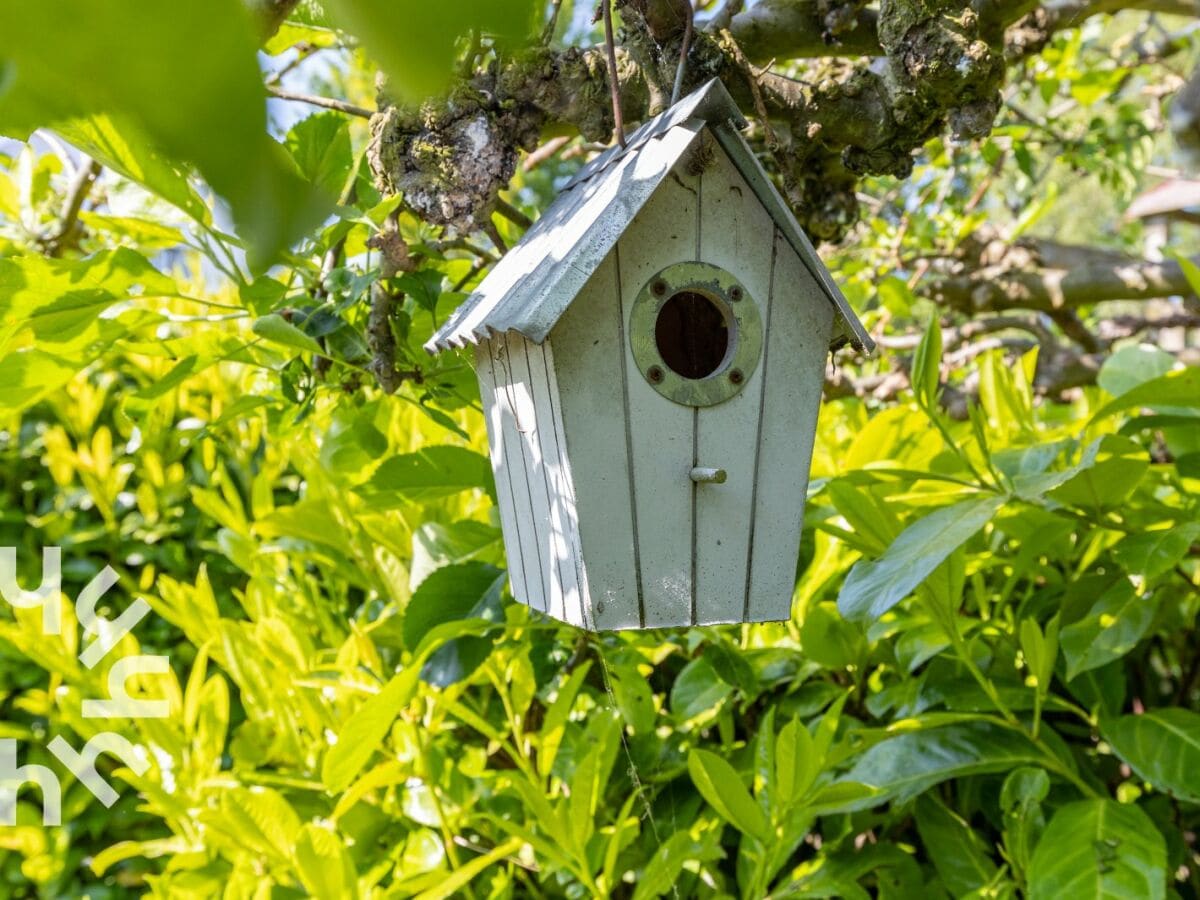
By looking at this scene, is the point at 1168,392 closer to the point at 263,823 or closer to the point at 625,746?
the point at 625,746

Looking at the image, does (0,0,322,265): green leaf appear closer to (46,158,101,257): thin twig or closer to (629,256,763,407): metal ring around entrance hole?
(629,256,763,407): metal ring around entrance hole

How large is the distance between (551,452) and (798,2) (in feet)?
1.71

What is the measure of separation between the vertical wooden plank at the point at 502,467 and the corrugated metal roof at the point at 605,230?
73 millimetres

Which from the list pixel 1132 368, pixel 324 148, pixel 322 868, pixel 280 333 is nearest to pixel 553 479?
pixel 280 333

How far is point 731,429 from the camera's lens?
905 mm

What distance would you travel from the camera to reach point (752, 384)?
0.91 m

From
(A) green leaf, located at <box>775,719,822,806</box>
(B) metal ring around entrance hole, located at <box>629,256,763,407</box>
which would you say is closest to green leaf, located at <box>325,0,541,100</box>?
(B) metal ring around entrance hole, located at <box>629,256,763,407</box>

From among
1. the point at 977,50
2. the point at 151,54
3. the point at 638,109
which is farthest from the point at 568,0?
the point at 151,54

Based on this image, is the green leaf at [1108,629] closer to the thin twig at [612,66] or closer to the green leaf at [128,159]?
the thin twig at [612,66]

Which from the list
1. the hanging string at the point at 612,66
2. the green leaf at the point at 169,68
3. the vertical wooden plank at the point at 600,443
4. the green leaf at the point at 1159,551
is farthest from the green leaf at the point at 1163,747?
the green leaf at the point at 169,68

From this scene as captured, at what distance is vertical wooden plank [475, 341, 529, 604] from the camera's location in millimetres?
1002

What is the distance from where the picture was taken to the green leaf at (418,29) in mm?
182

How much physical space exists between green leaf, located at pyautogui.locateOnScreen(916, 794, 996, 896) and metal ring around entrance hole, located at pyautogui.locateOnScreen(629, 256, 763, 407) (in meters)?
0.73

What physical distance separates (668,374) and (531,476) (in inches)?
6.2
